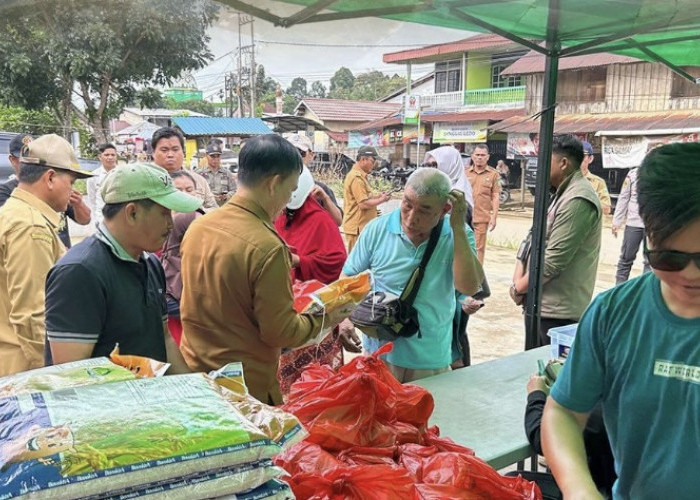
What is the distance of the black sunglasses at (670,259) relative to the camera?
926 mm

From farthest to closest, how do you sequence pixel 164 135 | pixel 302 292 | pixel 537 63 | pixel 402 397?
pixel 537 63, pixel 164 135, pixel 302 292, pixel 402 397

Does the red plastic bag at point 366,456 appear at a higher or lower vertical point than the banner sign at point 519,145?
lower

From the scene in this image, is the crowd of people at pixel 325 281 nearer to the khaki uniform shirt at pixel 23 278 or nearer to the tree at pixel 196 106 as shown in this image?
the khaki uniform shirt at pixel 23 278

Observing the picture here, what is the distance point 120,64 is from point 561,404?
36.0ft

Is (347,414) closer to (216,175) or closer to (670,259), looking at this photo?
(670,259)

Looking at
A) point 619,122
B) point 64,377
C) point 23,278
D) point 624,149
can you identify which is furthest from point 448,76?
point 64,377

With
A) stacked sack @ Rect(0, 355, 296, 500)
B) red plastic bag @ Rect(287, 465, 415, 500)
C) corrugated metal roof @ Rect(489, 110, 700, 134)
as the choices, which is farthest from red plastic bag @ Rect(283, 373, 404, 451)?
corrugated metal roof @ Rect(489, 110, 700, 134)

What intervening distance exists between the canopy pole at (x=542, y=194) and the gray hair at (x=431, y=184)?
1.10 m

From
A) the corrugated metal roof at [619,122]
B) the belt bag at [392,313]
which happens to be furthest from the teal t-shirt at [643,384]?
the corrugated metal roof at [619,122]

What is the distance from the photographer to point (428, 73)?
82.4ft

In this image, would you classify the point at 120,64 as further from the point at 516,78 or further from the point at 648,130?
the point at 516,78

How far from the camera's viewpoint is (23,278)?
2090mm

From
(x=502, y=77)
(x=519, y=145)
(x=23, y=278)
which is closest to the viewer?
(x=23, y=278)

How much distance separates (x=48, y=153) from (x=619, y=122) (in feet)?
55.4
